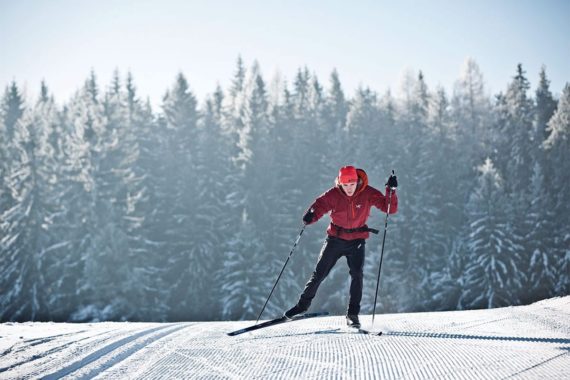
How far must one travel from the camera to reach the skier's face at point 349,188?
251 inches

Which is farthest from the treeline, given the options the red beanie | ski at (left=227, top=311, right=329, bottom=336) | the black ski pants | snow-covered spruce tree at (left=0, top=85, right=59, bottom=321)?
the red beanie

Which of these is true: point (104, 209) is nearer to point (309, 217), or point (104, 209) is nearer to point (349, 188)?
point (309, 217)

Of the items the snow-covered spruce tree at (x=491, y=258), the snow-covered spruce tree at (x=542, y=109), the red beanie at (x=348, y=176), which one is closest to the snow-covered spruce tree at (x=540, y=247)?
the snow-covered spruce tree at (x=491, y=258)

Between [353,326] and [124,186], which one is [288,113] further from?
[353,326]

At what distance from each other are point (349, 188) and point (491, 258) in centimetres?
2867

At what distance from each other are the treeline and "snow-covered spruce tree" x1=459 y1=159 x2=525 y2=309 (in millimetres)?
111

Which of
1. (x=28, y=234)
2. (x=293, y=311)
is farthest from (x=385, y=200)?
(x=28, y=234)

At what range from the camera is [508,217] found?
33750 mm

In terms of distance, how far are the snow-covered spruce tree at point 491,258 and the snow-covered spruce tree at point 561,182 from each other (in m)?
2.75

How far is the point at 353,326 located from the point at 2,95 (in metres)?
68.4

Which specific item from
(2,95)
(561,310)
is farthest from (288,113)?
(561,310)

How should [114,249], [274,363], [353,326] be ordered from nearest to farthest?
[274,363], [353,326], [114,249]

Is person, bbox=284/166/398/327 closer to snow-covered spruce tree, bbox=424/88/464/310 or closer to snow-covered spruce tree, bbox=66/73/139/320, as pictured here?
snow-covered spruce tree, bbox=66/73/139/320

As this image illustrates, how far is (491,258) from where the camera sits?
104 feet
